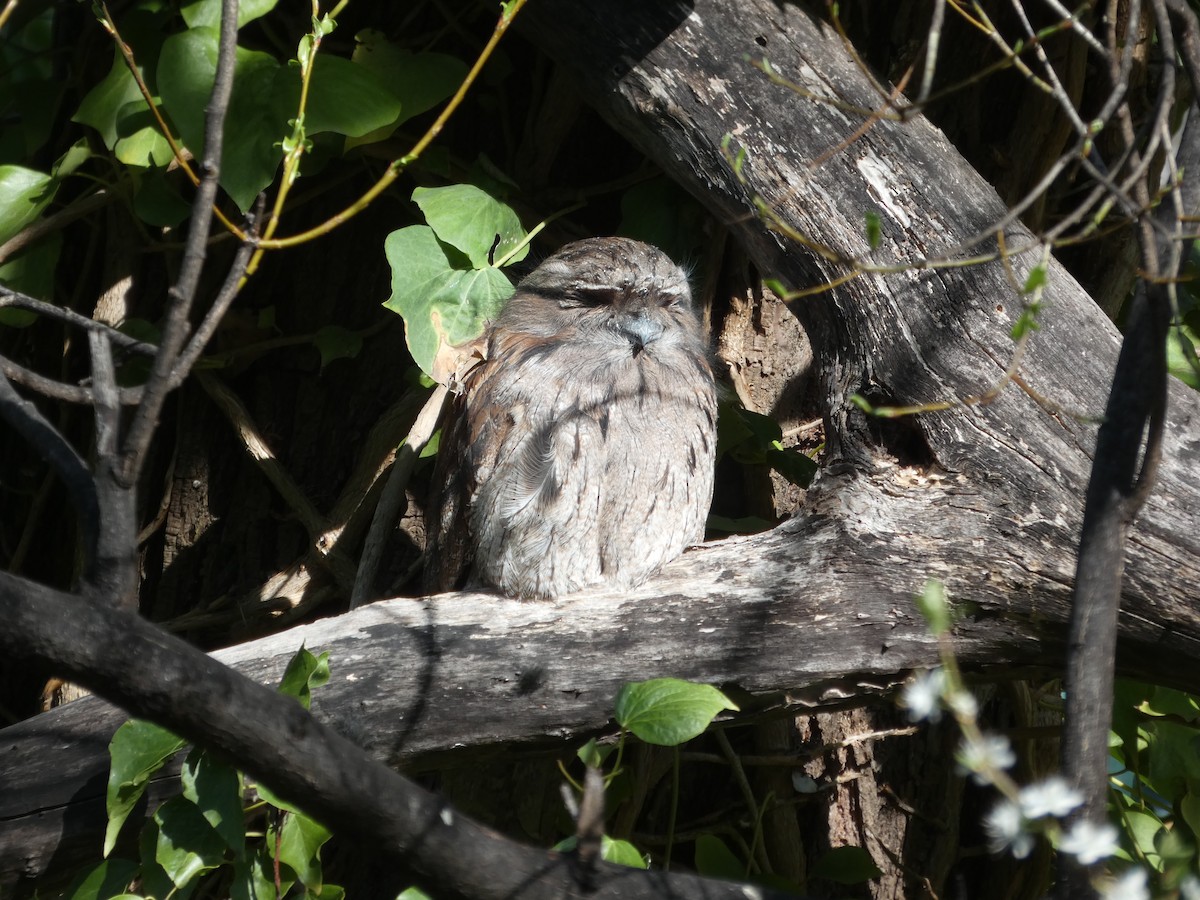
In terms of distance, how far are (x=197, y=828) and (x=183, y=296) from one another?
0.99 meters

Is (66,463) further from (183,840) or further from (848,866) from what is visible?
(848,866)

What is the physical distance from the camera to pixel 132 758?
5.19ft

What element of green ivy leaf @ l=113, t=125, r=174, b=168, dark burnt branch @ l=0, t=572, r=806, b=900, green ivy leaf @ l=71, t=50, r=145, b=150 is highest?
green ivy leaf @ l=71, t=50, r=145, b=150

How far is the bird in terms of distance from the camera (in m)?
2.36

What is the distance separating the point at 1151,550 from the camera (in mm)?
1697

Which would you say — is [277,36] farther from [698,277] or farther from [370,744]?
[370,744]

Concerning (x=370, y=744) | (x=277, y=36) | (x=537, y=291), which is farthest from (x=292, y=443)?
(x=370, y=744)

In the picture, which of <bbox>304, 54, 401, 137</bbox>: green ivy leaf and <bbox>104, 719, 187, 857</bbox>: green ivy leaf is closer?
<bbox>104, 719, 187, 857</bbox>: green ivy leaf

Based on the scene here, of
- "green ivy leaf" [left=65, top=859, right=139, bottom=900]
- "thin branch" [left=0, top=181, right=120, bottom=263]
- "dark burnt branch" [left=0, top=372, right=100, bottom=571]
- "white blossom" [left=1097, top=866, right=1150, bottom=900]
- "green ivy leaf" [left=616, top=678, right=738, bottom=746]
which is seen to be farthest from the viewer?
"thin branch" [left=0, top=181, right=120, bottom=263]

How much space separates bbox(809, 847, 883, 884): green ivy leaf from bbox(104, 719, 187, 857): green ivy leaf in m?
1.47

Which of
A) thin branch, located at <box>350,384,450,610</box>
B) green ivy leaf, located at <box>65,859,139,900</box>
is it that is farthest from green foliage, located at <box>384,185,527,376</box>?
green ivy leaf, located at <box>65,859,139,900</box>

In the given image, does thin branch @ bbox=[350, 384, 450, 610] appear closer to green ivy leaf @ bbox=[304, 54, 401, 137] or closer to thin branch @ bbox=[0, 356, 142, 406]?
green ivy leaf @ bbox=[304, 54, 401, 137]

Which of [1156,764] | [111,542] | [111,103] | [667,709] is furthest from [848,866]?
[111,103]

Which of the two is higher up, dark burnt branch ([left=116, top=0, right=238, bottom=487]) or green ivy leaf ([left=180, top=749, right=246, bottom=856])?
dark burnt branch ([left=116, top=0, right=238, bottom=487])
